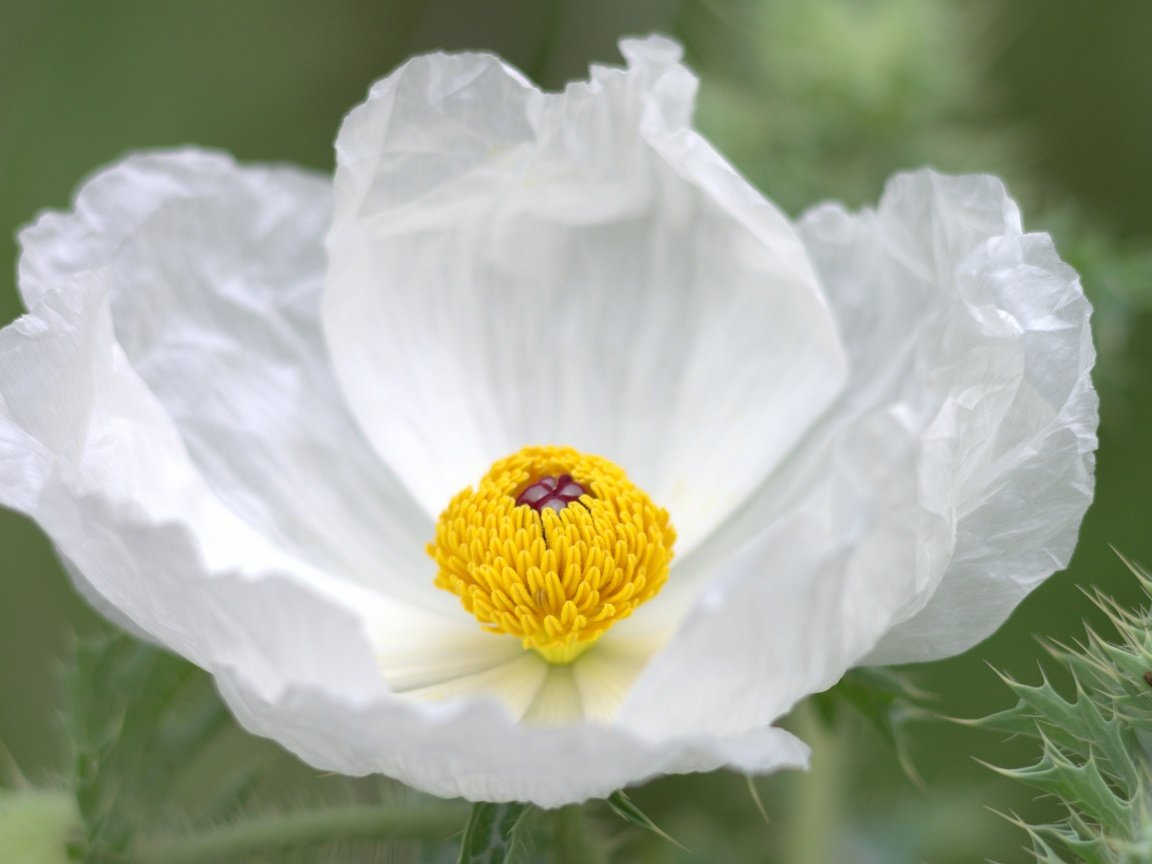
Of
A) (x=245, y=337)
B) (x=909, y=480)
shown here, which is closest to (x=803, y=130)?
(x=245, y=337)

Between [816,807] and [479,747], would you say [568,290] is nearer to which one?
[816,807]

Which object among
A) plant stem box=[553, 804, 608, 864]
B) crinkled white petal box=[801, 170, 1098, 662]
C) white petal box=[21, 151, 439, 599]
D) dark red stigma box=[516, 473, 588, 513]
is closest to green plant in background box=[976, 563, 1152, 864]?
crinkled white petal box=[801, 170, 1098, 662]

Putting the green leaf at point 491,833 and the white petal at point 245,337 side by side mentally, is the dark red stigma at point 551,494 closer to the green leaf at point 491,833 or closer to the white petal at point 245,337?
the white petal at point 245,337

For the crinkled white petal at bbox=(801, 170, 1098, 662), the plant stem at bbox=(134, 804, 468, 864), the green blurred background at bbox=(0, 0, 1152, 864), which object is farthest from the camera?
the green blurred background at bbox=(0, 0, 1152, 864)

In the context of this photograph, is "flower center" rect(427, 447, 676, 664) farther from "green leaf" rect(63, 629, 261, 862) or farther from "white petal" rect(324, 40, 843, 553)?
"green leaf" rect(63, 629, 261, 862)

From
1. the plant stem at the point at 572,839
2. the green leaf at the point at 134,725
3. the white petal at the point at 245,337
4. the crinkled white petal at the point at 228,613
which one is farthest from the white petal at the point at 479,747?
the white petal at the point at 245,337

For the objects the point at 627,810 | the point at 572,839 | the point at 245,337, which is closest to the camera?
the point at 627,810

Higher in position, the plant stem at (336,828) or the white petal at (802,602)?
the white petal at (802,602)
